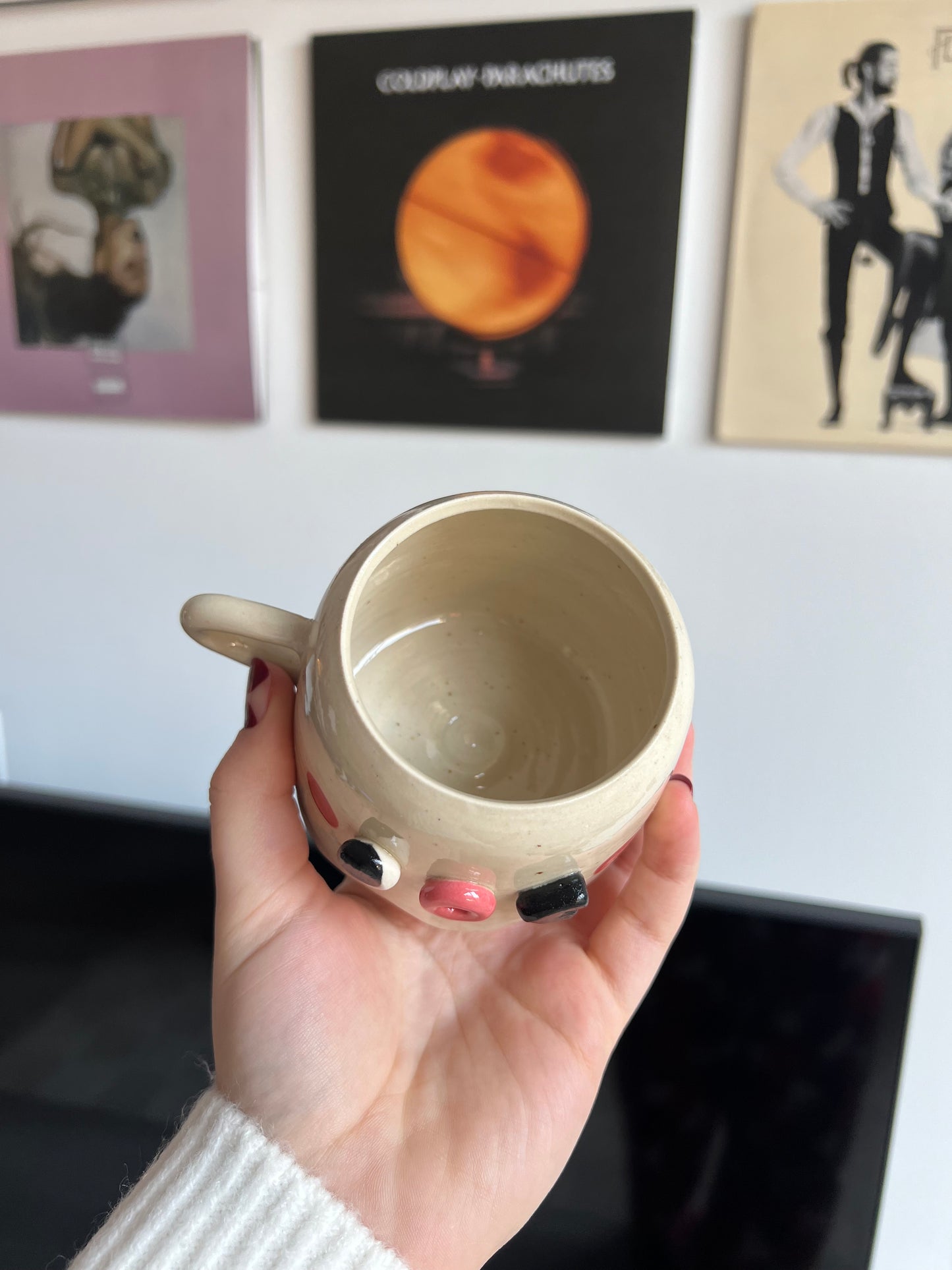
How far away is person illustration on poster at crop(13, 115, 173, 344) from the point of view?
83 cm

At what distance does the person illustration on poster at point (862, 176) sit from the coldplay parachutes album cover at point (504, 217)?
0.12m

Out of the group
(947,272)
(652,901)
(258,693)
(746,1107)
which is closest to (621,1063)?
(746,1107)

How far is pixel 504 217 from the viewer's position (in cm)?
75

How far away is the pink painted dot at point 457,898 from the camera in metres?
0.41

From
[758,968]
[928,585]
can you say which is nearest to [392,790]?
[758,968]

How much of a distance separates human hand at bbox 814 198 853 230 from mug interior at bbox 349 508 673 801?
435mm

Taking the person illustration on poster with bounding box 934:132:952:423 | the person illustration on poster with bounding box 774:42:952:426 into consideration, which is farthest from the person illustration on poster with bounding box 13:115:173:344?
the person illustration on poster with bounding box 934:132:952:423

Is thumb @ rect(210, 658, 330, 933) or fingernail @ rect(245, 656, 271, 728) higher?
fingernail @ rect(245, 656, 271, 728)

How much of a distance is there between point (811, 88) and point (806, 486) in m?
0.33

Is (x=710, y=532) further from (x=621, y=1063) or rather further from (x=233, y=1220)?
(x=233, y=1220)

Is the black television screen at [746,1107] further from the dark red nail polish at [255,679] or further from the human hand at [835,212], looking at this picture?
the human hand at [835,212]

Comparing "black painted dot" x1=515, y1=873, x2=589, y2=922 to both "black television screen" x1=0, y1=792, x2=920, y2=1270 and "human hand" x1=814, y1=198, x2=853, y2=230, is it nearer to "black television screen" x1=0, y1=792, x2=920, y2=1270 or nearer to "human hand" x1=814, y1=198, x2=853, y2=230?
"black television screen" x1=0, y1=792, x2=920, y2=1270

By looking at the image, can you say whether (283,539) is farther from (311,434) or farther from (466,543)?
(466,543)

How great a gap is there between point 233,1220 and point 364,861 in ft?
0.76
